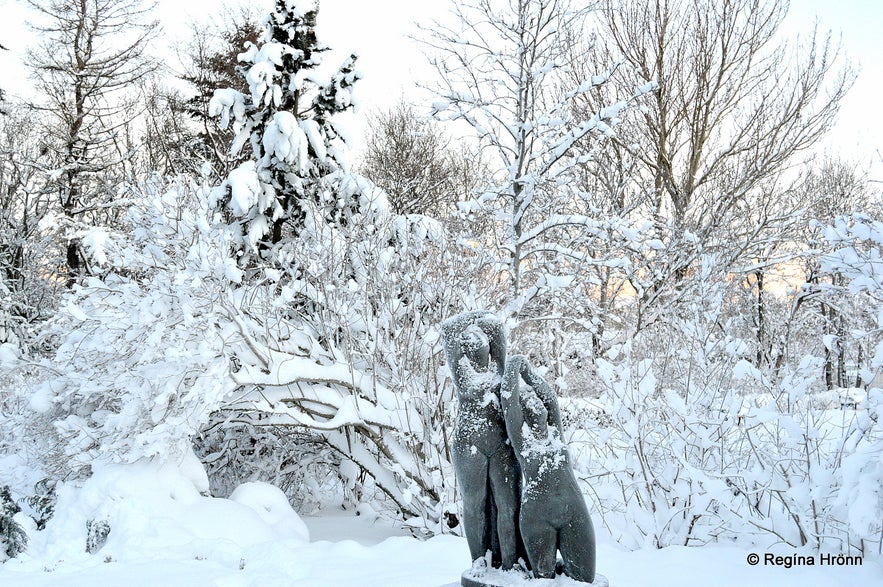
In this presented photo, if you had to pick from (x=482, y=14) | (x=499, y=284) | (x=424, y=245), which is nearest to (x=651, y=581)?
(x=499, y=284)

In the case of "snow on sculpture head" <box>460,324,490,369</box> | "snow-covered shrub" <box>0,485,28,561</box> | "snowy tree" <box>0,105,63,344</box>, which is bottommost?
"snow-covered shrub" <box>0,485,28,561</box>

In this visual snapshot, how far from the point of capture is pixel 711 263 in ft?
24.7

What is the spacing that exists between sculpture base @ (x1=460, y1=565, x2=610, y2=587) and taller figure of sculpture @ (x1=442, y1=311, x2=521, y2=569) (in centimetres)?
6

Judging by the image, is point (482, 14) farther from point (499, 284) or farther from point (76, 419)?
point (76, 419)

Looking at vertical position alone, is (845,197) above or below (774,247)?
above

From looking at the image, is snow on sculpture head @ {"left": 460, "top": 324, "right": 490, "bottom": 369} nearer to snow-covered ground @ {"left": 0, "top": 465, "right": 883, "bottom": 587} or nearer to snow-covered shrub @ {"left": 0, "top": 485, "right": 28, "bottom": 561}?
snow-covered ground @ {"left": 0, "top": 465, "right": 883, "bottom": 587}

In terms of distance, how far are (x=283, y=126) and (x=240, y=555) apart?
6.10m

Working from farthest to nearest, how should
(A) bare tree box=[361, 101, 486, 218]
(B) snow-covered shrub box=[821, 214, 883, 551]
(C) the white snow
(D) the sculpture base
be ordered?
(A) bare tree box=[361, 101, 486, 218]
(C) the white snow
(B) snow-covered shrub box=[821, 214, 883, 551]
(D) the sculpture base

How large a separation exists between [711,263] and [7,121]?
20.9 meters

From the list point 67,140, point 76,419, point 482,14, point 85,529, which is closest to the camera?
point 85,529

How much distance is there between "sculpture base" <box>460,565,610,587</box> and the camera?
9.62ft

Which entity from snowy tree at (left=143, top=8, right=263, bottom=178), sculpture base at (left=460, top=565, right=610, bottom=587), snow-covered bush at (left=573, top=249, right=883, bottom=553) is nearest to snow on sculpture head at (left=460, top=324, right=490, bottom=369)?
sculpture base at (left=460, top=565, right=610, bottom=587)

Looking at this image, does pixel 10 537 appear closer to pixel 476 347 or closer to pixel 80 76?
pixel 476 347

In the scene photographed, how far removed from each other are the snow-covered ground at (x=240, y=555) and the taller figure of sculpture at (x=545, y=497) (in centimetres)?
160
